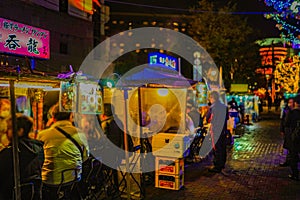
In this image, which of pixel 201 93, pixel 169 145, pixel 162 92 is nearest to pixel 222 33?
pixel 201 93

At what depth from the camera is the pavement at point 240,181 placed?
7059mm

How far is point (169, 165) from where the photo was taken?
7320 millimetres

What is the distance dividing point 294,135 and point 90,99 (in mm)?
5362

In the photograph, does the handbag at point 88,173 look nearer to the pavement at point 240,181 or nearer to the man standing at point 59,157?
the man standing at point 59,157

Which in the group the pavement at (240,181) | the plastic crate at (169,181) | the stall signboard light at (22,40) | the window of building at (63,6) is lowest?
the pavement at (240,181)

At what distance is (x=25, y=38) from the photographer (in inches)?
339

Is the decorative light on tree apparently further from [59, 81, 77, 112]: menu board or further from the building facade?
[59, 81, 77, 112]: menu board

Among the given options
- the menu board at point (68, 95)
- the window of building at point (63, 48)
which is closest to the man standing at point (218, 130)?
the menu board at point (68, 95)

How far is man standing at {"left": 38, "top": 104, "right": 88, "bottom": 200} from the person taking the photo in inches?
190

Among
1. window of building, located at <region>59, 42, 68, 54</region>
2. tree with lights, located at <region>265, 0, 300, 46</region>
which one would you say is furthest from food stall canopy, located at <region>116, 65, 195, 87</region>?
window of building, located at <region>59, 42, 68, 54</region>

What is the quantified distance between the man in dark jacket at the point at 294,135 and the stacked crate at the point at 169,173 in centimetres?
289

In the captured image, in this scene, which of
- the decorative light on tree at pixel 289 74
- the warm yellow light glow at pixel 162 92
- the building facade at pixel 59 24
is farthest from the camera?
the decorative light on tree at pixel 289 74

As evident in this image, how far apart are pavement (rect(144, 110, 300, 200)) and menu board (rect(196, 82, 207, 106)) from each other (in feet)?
14.5

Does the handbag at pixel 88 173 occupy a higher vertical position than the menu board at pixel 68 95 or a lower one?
lower
